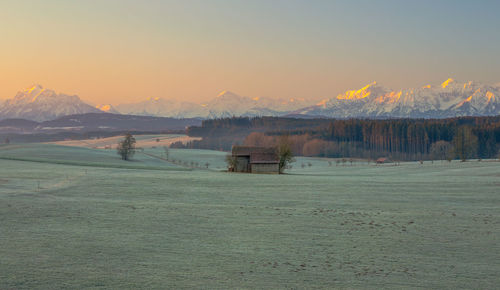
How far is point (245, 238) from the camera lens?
22.4m

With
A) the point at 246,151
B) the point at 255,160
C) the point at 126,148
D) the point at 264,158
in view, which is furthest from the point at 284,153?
the point at 126,148

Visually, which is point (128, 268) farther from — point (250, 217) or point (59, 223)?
point (250, 217)

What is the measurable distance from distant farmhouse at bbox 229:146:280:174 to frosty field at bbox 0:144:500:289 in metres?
29.8

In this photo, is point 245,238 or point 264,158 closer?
point 245,238

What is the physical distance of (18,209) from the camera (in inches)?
1089

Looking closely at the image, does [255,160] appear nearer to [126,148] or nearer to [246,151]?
[246,151]

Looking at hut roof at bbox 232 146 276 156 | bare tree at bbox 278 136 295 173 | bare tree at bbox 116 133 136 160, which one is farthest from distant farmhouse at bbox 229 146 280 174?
bare tree at bbox 116 133 136 160

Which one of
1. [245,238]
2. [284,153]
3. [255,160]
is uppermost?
[284,153]

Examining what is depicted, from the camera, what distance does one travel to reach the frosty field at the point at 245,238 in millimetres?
16250

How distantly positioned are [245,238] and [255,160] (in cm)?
4826

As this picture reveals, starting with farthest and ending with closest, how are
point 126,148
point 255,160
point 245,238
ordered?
point 126,148 → point 255,160 → point 245,238

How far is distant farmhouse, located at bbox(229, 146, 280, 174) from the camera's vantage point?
70.5m

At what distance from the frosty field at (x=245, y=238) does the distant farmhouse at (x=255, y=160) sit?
29.8 metres

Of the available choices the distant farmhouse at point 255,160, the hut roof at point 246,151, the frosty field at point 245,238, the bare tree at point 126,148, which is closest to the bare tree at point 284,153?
the distant farmhouse at point 255,160
